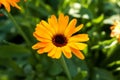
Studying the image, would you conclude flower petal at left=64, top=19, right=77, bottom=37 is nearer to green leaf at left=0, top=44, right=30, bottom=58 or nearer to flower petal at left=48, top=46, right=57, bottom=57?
flower petal at left=48, top=46, right=57, bottom=57

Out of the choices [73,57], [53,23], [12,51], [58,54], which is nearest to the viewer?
[58,54]

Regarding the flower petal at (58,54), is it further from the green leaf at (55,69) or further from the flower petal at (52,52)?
the green leaf at (55,69)

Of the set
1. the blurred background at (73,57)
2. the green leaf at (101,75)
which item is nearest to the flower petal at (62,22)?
the blurred background at (73,57)

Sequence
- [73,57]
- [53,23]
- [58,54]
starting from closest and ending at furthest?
[58,54]
[53,23]
[73,57]

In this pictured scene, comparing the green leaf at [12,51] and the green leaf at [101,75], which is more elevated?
the green leaf at [12,51]

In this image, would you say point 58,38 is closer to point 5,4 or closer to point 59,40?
point 59,40

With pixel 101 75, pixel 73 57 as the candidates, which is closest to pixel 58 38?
pixel 73 57

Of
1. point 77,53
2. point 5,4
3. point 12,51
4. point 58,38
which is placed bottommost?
point 77,53
